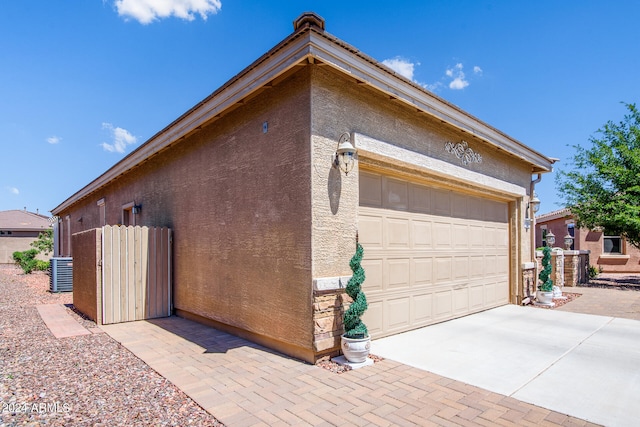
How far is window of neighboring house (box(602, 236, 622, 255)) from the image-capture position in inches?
847

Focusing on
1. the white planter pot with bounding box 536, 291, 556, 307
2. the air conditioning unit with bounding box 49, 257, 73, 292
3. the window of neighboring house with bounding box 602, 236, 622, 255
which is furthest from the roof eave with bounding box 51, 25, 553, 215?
the window of neighboring house with bounding box 602, 236, 622, 255

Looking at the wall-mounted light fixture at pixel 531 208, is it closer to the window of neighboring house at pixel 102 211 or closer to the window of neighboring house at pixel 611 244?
the window of neighboring house at pixel 102 211

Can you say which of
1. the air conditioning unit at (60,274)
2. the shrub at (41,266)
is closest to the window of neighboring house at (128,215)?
the air conditioning unit at (60,274)

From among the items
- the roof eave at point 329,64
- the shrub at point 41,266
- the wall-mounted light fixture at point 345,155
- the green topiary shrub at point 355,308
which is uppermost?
the roof eave at point 329,64

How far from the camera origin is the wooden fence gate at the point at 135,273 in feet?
22.9

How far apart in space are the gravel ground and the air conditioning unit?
6.35 meters

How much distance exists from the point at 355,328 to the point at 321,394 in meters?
1.02

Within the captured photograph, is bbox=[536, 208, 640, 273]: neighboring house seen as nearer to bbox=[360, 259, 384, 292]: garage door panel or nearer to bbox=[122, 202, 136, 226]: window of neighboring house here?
bbox=[360, 259, 384, 292]: garage door panel

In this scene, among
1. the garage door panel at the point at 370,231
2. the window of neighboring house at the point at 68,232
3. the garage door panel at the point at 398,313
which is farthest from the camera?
the window of neighboring house at the point at 68,232

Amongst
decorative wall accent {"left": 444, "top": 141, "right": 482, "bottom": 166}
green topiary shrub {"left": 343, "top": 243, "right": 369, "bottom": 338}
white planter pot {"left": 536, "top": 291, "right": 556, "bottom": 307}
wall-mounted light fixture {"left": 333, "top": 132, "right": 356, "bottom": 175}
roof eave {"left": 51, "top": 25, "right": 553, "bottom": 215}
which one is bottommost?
white planter pot {"left": 536, "top": 291, "right": 556, "bottom": 307}

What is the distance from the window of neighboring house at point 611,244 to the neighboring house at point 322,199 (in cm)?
1762

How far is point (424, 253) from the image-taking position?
6.48 meters

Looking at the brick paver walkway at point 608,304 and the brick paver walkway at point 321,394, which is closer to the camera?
the brick paver walkway at point 321,394

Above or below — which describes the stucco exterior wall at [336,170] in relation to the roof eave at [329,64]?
below
